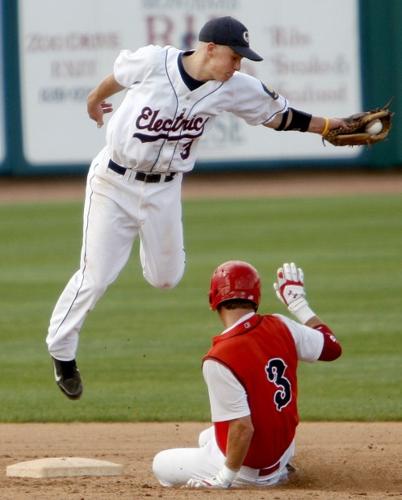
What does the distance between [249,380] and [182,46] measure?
1510 cm

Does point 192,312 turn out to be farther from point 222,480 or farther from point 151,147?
point 222,480

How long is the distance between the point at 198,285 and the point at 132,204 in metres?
5.62

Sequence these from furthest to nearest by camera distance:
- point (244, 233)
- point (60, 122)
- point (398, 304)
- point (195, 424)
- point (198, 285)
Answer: point (60, 122) → point (244, 233) → point (198, 285) → point (398, 304) → point (195, 424)

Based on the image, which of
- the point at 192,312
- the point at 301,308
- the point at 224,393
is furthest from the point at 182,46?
the point at 224,393

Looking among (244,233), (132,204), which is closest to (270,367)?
(132,204)

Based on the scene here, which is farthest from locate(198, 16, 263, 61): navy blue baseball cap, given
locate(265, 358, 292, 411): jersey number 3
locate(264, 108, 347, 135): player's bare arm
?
locate(265, 358, 292, 411): jersey number 3

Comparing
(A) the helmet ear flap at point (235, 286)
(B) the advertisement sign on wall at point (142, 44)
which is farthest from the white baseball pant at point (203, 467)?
(B) the advertisement sign on wall at point (142, 44)

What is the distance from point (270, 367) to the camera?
5.19 meters

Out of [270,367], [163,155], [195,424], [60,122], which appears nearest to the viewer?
[270,367]

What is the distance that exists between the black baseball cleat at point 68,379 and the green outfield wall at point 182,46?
1322 centimetres

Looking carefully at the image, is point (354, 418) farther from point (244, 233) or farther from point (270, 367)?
point (244, 233)

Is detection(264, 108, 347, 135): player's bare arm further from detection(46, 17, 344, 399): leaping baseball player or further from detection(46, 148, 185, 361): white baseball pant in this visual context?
detection(46, 148, 185, 361): white baseball pant

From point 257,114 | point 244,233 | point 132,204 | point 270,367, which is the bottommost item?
point 244,233

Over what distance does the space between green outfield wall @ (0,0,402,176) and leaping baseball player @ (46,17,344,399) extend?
13.1m
